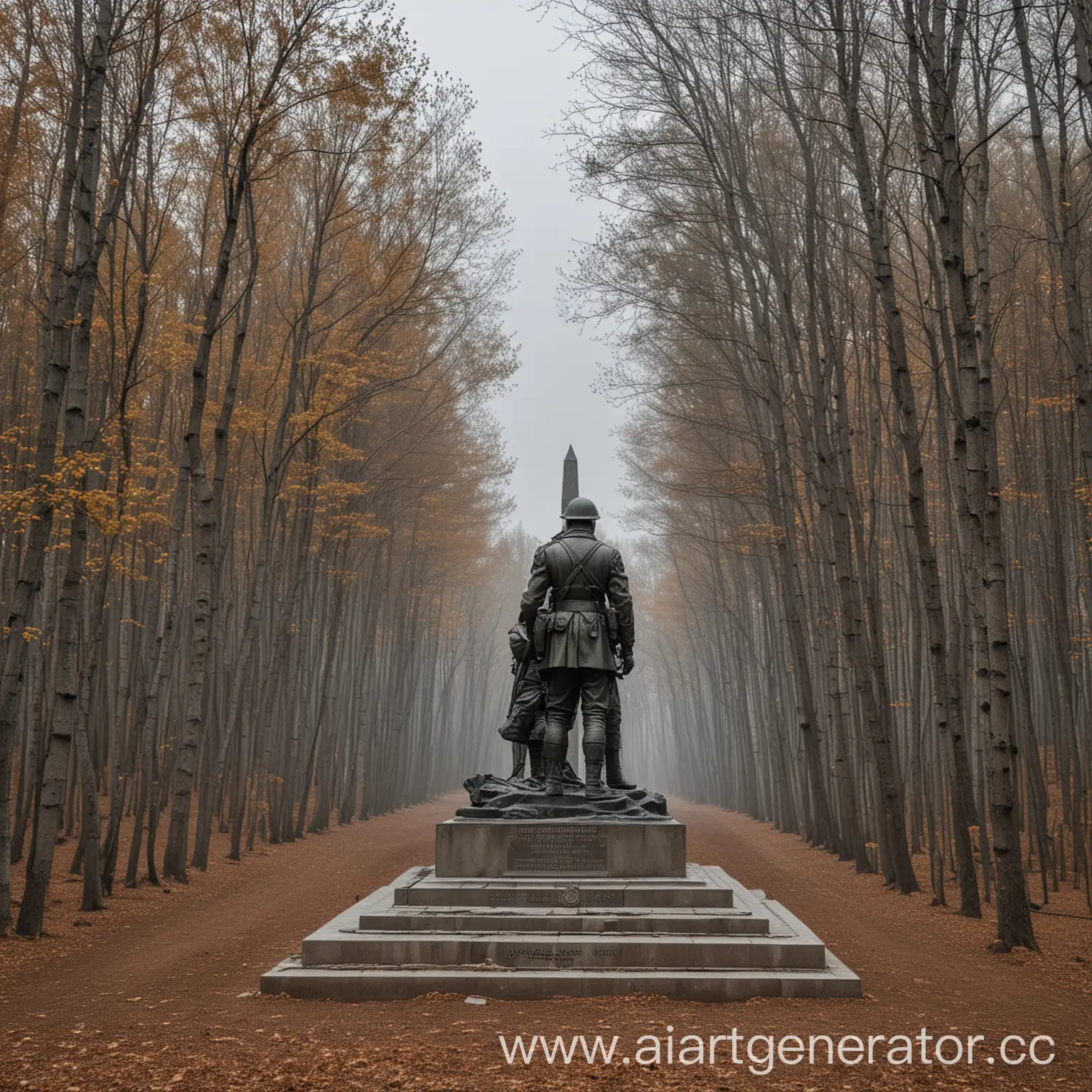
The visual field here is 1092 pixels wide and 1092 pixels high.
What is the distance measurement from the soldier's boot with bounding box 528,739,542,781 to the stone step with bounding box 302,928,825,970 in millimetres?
2397

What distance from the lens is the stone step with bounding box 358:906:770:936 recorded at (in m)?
5.99

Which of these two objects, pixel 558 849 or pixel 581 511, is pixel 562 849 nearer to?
pixel 558 849

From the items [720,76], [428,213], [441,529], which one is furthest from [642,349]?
[441,529]

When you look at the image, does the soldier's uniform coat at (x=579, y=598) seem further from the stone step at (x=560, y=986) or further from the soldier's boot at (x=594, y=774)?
the stone step at (x=560, y=986)

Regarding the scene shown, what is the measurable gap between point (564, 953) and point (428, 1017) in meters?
1.03

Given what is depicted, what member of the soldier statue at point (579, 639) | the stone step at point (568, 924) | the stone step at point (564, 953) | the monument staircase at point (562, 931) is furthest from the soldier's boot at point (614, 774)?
the stone step at point (564, 953)

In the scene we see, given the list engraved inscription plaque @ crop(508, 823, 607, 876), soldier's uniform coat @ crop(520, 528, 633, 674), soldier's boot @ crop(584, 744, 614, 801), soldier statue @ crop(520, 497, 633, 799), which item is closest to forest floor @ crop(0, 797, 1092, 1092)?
engraved inscription plaque @ crop(508, 823, 607, 876)

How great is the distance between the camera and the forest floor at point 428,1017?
13.6 ft

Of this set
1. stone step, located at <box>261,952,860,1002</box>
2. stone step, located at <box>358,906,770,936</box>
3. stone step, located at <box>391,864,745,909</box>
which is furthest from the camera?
stone step, located at <box>391,864,745,909</box>

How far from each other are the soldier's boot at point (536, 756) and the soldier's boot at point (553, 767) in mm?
555

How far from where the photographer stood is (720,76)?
11.2 m

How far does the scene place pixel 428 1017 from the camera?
16.3 feet

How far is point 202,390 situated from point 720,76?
6.74 metres

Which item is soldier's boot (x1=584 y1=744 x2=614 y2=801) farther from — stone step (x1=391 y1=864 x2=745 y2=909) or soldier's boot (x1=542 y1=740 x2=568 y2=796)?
stone step (x1=391 y1=864 x2=745 y2=909)
